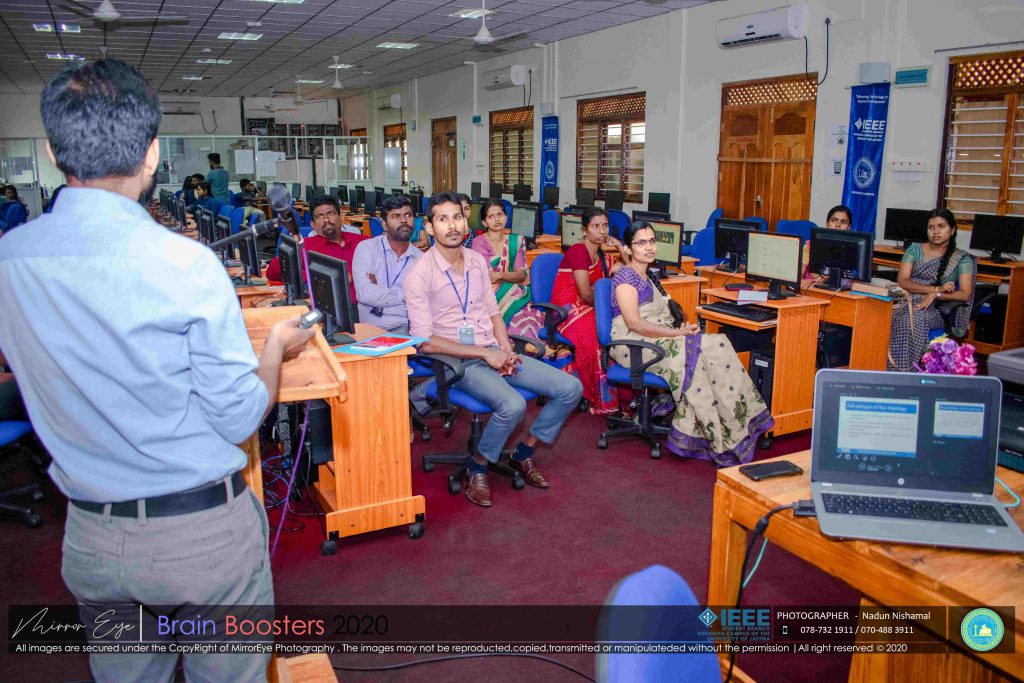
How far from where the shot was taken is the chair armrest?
3978 millimetres

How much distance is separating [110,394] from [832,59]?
775 cm

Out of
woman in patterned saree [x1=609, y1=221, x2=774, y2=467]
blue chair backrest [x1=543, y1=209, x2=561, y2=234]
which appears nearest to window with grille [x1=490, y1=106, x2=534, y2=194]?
blue chair backrest [x1=543, y1=209, x2=561, y2=234]

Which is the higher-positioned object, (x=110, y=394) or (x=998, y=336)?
(x=110, y=394)

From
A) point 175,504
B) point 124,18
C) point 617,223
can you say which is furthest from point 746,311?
point 124,18

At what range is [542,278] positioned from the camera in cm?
510

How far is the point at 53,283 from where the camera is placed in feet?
3.85

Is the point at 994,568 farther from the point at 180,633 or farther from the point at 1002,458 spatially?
the point at 180,633

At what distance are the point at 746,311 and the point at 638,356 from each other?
926 millimetres

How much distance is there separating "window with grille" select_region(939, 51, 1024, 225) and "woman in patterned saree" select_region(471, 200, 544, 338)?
393cm

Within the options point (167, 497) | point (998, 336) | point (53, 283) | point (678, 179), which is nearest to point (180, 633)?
point (167, 497)

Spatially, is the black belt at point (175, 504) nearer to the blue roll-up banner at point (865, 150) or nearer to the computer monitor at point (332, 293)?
the computer monitor at point (332, 293)

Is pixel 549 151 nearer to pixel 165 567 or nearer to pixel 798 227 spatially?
pixel 798 227

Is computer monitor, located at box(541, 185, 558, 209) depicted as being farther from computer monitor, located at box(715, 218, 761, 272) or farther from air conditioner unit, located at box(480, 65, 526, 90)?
computer monitor, located at box(715, 218, 761, 272)

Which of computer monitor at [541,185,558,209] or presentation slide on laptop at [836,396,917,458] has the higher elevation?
computer monitor at [541,185,558,209]
